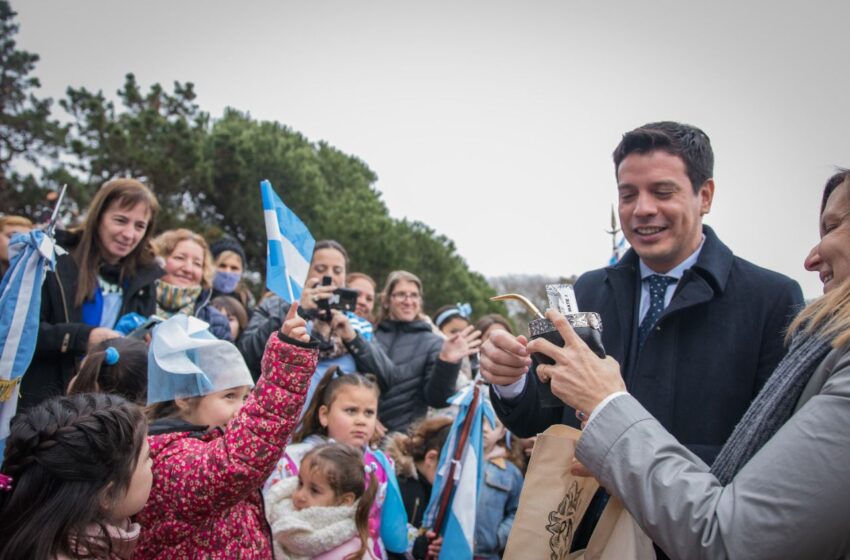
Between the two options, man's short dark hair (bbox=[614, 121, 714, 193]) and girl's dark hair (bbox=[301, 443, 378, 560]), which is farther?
girl's dark hair (bbox=[301, 443, 378, 560])

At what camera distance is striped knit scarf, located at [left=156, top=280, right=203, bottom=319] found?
15.5ft

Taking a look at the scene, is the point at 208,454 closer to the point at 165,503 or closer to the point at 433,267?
the point at 165,503

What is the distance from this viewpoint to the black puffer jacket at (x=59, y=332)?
3.58m

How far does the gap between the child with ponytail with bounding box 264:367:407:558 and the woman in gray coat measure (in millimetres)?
1929

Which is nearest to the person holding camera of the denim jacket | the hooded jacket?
the denim jacket

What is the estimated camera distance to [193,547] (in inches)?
91.4

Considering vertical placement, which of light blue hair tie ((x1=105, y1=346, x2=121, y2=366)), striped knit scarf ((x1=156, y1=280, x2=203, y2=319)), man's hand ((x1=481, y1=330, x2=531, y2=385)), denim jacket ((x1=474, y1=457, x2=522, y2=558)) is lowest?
denim jacket ((x1=474, y1=457, x2=522, y2=558))

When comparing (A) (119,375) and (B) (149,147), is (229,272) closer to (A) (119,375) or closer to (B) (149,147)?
(A) (119,375)

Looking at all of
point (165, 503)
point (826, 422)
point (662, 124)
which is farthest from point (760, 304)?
point (165, 503)

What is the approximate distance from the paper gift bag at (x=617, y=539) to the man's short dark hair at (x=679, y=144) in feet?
4.19

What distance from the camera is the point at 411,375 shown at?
5078 millimetres

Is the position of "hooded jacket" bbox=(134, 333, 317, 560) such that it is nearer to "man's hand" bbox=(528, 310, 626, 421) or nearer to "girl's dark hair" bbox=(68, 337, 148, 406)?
"girl's dark hair" bbox=(68, 337, 148, 406)

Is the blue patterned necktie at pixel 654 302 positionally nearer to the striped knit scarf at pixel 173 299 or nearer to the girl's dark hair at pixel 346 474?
the girl's dark hair at pixel 346 474

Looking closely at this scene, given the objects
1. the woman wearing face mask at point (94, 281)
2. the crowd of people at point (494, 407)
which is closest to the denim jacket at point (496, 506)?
the crowd of people at point (494, 407)
